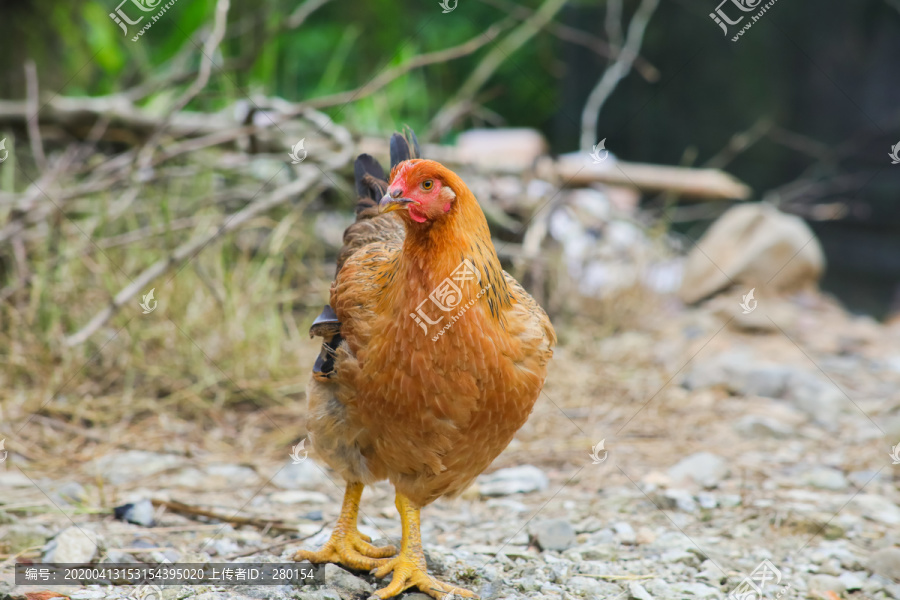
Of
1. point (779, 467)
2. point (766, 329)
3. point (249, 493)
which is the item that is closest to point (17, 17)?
point (249, 493)

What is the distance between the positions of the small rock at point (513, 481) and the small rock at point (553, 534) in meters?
0.48

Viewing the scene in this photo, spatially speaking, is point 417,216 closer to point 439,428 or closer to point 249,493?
point 439,428

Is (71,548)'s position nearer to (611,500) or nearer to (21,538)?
(21,538)

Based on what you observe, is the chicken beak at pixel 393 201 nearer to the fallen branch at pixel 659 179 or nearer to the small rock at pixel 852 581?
the small rock at pixel 852 581

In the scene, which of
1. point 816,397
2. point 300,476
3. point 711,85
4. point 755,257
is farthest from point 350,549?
point 711,85

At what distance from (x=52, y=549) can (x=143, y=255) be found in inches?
100

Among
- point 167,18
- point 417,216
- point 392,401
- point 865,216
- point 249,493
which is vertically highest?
point 167,18

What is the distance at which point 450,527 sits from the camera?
3035 mm

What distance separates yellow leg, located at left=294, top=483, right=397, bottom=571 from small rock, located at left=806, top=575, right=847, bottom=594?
151 centimetres

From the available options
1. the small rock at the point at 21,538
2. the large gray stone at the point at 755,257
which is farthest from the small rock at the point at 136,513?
the large gray stone at the point at 755,257

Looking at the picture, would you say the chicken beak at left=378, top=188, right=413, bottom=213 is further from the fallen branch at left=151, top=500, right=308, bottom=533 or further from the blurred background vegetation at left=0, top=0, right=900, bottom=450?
the blurred background vegetation at left=0, top=0, right=900, bottom=450

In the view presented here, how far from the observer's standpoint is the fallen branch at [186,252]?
131 inches

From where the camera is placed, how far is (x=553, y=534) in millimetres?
2752

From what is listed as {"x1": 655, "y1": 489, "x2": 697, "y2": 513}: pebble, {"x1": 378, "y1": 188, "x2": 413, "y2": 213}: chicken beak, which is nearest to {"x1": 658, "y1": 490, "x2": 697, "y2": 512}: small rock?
{"x1": 655, "y1": 489, "x2": 697, "y2": 513}: pebble
